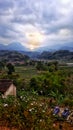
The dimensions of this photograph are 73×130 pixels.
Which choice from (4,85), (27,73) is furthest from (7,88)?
(27,73)

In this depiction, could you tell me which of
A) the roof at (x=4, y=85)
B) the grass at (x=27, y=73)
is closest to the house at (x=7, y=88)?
the roof at (x=4, y=85)

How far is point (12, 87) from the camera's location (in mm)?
30719

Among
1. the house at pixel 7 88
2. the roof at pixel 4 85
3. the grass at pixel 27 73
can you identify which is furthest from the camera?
the grass at pixel 27 73

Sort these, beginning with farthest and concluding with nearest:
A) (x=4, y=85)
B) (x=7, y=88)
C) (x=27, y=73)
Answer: (x=27, y=73) < (x=4, y=85) < (x=7, y=88)

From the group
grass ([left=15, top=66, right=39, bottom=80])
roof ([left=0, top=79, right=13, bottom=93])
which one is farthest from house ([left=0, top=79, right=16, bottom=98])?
grass ([left=15, top=66, right=39, bottom=80])

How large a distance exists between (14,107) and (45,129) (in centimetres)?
234

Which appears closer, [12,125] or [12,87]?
[12,125]

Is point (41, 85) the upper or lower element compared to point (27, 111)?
lower

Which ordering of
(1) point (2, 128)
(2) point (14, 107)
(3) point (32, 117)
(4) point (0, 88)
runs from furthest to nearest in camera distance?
(4) point (0, 88) → (2) point (14, 107) → (3) point (32, 117) → (1) point (2, 128)

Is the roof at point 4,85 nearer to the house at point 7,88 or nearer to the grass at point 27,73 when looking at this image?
the house at point 7,88

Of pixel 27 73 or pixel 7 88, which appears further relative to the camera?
pixel 27 73

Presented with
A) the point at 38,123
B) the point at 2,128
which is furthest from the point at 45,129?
the point at 2,128

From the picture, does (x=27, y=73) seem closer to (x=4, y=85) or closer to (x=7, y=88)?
(x=4, y=85)

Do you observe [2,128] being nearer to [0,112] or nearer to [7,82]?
[0,112]
